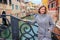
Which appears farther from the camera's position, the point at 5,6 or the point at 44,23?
the point at 5,6

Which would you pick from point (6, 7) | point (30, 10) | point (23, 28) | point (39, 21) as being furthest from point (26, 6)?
point (39, 21)

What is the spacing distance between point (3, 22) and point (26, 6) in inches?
30.0

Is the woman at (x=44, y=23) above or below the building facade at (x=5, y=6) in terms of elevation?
below

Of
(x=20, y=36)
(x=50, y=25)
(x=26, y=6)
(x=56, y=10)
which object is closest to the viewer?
(x=50, y=25)

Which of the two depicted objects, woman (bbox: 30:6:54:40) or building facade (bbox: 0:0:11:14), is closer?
woman (bbox: 30:6:54:40)

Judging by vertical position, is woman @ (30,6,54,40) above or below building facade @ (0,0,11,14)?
below

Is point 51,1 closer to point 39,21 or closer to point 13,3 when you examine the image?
point 13,3

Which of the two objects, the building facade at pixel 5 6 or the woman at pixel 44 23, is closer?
the woman at pixel 44 23

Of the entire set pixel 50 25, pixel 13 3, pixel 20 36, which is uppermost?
pixel 13 3

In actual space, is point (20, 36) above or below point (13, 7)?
below

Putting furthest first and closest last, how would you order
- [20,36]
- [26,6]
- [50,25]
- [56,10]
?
[26,6]
[56,10]
[20,36]
[50,25]

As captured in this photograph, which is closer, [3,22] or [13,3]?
[3,22]

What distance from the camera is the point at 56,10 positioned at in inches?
176

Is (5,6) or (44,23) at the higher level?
(5,6)
